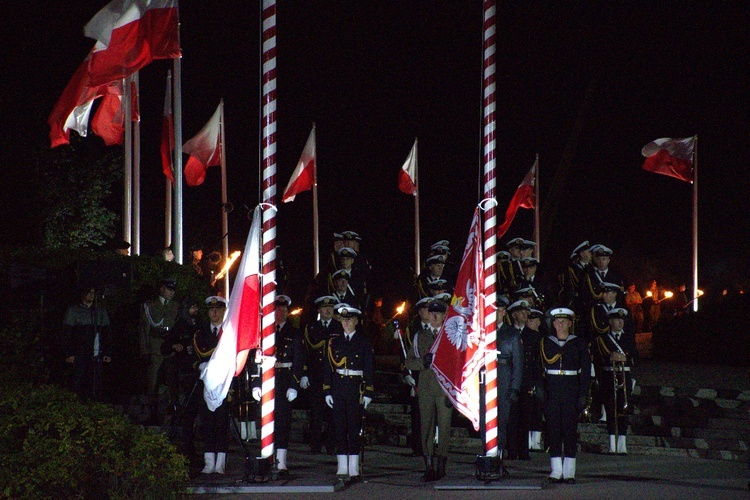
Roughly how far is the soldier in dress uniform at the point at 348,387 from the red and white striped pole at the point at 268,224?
101 cm

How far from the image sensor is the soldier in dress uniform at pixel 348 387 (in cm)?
1290

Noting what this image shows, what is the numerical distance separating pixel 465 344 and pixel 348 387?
1600 millimetres

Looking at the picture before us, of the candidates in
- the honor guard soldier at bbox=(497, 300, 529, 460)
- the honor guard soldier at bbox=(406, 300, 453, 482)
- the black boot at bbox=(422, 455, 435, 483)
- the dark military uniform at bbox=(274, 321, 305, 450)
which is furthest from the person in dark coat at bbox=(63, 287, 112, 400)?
the honor guard soldier at bbox=(497, 300, 529, 460)

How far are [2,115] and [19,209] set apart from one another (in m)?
3.07

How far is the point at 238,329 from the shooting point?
12.5 m

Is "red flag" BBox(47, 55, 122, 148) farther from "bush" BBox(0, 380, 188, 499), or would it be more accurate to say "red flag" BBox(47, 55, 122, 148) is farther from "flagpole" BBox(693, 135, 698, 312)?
"flagpole" BBox(693, 135, 698, 312)

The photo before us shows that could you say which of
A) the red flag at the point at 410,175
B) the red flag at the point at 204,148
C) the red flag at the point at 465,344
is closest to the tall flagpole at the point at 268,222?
the red flag at the point at 465,344

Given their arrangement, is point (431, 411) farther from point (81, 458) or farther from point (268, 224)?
point (81, 458)

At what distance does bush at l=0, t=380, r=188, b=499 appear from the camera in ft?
32.6

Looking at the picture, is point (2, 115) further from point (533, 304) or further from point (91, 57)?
point (533, 304)

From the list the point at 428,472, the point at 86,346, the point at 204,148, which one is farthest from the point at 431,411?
the point at 204,148

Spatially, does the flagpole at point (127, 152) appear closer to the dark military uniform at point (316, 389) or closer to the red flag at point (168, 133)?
the red flag at point (168, 133)

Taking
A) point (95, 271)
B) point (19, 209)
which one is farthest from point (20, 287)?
point (19, 209)

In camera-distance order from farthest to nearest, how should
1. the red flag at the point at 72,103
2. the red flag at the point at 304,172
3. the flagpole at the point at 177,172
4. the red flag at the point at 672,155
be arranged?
the red flag at the point at 672,155 → the red flag at the point at 304,172 → the flagpole at the point at 177,172 → the red flag at the point at 72,103
